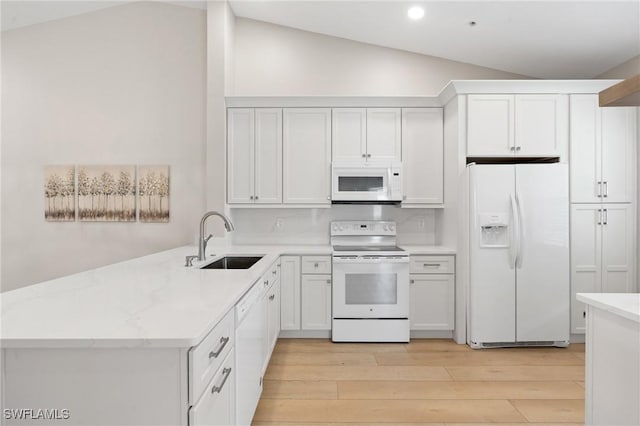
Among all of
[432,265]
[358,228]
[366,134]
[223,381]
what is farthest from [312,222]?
[223,381]

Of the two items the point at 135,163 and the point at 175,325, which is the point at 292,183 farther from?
the point at 175,325

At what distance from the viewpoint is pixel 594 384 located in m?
1.68

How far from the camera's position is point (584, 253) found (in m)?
3.60

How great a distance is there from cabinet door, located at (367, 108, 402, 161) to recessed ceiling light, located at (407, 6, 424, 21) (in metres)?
0.85

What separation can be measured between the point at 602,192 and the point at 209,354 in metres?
3.78

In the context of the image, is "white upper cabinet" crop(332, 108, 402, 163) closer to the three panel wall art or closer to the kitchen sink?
the kitchen sink

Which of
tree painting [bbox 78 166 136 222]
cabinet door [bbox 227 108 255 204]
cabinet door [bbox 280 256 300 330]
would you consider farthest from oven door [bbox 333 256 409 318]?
tree painting [bbox 78 166 136 222]

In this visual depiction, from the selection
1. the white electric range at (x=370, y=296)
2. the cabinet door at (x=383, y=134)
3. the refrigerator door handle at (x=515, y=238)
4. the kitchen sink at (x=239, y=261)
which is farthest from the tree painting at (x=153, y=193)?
the refrigerator door handle at (x=515, y=238)

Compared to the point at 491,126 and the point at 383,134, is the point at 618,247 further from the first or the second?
the point at 383,134

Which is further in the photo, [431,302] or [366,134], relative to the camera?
[366,134]

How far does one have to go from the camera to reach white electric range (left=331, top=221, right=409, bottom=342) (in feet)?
12.0

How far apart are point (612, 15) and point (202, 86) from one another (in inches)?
149

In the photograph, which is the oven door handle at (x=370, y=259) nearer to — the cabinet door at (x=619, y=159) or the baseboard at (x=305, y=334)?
the baseboard at (x=305, y=334)

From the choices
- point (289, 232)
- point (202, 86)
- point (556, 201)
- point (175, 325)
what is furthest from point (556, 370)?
point (202, 86)
